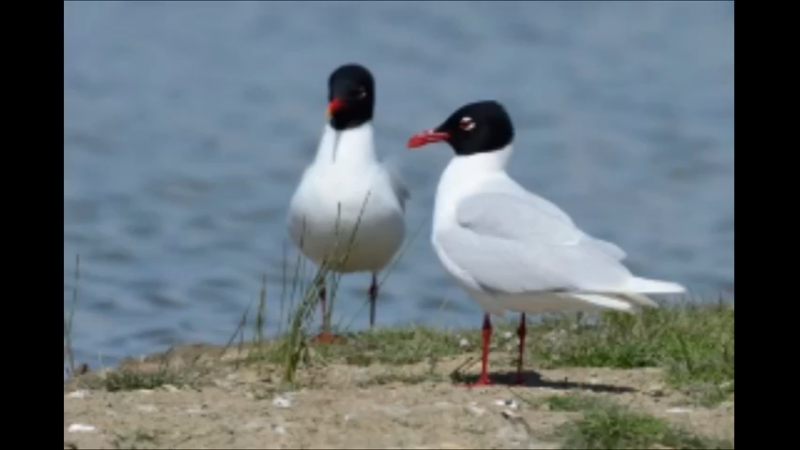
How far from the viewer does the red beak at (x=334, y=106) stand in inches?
438

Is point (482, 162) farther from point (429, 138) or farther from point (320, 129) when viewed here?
point (320, 129)

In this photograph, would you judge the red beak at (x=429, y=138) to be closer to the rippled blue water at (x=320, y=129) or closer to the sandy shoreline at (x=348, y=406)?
the sandy shoreline at (x=348, y=406)

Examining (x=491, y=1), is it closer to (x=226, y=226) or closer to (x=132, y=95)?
(x=132, y=95)

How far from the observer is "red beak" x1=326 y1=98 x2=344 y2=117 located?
11125mm

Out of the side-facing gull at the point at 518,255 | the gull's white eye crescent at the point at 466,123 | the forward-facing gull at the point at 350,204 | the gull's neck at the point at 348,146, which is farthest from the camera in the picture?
the gull's neck at the point at 348,146

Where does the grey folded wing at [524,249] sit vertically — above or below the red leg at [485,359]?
above

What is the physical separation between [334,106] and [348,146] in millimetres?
250

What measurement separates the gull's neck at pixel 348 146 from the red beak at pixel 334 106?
113mm

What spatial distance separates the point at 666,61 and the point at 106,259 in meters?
7.95

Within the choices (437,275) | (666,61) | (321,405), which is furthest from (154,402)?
(666,61)

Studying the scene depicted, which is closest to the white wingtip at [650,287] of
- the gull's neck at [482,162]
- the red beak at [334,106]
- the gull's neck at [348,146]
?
the gull's neck at [482,162]

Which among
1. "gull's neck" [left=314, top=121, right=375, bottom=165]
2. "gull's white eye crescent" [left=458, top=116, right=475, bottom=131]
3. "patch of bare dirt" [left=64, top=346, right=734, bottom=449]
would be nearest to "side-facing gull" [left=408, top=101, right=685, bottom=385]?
"gull's white eye crescent" [left=458, top=116, right=475, bottom=131]

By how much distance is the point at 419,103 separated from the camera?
61.0 ft
